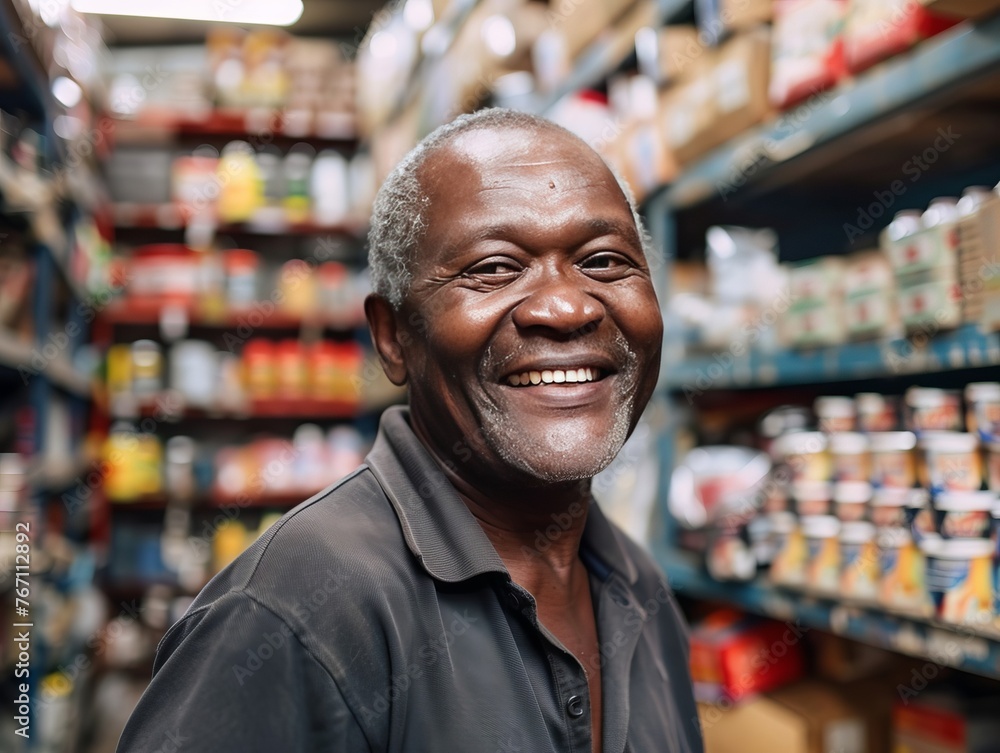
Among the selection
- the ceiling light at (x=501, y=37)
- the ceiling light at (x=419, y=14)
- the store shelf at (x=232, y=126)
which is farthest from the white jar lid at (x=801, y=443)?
the store shelf at (x=232, y=126)

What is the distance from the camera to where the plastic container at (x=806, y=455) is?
1.73 m

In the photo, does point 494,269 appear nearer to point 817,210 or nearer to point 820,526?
point 820,526

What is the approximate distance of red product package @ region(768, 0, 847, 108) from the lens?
63.9 inches

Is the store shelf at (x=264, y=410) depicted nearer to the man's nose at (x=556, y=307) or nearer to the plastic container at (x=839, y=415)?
the plastic container at (x=839, y=415)

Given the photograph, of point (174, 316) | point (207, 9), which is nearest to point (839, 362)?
point (174, 316)

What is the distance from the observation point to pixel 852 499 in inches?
64.3

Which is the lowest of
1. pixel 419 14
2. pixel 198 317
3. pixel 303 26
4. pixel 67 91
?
pixel 198 317

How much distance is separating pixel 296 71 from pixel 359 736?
5196 mm

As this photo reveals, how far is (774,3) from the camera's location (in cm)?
187

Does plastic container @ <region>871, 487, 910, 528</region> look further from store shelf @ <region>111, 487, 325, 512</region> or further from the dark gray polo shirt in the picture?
store shelf @ <region>111, 487, 325, 512</region>

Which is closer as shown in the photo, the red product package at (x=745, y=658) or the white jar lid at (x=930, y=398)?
the white jar lid at (x=930, y=398)

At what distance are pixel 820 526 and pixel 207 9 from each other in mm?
4925

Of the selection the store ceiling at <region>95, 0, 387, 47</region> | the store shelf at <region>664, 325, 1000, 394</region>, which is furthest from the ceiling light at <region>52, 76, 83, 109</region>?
the store shelf at <region>664, 325, 1000, 394</region>

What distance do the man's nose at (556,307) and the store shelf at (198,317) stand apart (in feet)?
14.0
